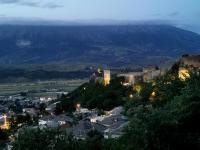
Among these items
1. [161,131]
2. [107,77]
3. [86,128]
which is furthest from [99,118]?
Result: [161,131]

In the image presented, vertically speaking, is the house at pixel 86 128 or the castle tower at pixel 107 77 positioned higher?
the house at pixel 86 128

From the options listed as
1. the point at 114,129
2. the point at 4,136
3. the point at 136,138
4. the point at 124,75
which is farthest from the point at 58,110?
the point at 136,138

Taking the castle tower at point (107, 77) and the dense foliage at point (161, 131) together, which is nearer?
the dense foliage at point (161, 131)

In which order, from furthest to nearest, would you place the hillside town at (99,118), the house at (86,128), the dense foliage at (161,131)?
the house at (86,128) < the hillside town at (99,118) < the dense foliage at (161,131)

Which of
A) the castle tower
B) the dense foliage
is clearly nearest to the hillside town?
the castle tower

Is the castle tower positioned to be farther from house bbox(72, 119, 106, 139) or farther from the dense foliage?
the dense foliage

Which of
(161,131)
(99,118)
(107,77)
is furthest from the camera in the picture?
(107,77)

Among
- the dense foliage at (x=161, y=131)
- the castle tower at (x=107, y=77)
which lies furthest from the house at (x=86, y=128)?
the castle tower at (x=107, y=77)

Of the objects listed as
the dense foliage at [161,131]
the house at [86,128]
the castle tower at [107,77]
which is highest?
the dense foliage at [161,131]

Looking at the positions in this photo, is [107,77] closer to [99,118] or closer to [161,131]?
[99,118]

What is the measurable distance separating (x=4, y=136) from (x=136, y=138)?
32904 millimetres

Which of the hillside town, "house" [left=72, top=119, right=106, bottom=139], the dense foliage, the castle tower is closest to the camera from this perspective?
the dense foliage

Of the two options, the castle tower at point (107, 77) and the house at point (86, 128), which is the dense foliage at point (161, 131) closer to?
the house at point (86, 128)

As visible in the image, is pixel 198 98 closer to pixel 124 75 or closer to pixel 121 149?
pixel 121 149
